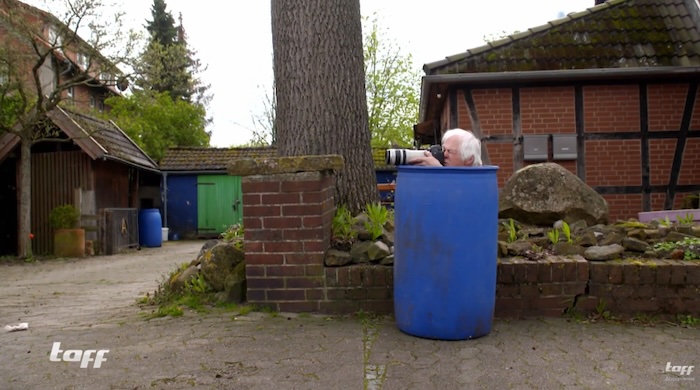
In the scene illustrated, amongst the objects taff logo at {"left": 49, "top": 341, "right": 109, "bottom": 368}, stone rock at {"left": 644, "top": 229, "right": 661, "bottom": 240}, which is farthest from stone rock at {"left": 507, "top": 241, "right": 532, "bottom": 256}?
taff logo at {"left": 49, "top": 341, "right": 109, "bottom": 368}

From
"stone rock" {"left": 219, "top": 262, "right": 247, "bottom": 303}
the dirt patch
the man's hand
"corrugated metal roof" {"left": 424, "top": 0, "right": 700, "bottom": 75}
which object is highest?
"corrugated metal roof" {"left": 424, "top": 0, "right": 700, "bottom": 75}

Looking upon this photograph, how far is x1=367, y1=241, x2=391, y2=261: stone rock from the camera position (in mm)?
3877

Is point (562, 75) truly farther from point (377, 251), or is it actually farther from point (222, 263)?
point (222, 263)

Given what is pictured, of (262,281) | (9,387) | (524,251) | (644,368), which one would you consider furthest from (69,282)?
(644,368)

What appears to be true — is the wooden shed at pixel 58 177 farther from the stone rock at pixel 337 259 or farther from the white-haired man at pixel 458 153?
the white-haired man at pixel 458 153

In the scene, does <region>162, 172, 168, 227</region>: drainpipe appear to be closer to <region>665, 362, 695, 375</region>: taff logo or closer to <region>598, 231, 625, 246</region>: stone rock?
<region>598, 231, 625, 246</region>: stone rock

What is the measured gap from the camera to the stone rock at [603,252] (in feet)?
12.6

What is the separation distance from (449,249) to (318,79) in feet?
6.39

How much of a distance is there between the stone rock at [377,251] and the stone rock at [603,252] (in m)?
1.37

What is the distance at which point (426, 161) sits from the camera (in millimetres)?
3465

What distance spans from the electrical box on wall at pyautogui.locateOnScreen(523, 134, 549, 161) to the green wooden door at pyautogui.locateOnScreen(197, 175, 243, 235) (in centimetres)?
1160

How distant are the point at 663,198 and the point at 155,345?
28.8ft

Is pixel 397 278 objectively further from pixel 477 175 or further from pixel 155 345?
pixel 155 345

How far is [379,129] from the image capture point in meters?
32.0
